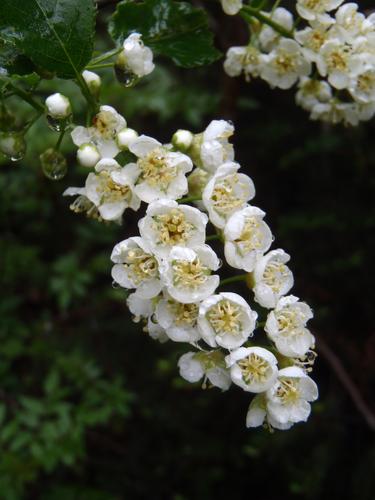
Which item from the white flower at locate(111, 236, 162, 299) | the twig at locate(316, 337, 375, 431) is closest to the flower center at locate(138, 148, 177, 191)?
the white flower at locate(111, 236, 162, 299)

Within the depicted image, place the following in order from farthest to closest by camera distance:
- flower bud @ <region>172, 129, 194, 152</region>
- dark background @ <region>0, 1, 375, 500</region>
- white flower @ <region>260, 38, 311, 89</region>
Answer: dark background @ <region>0, 1, 375, 500</region>
white flower @ <region>260, 38, 311, 89</region>
flower bud @ <region>172, 129, 194, 152</region>

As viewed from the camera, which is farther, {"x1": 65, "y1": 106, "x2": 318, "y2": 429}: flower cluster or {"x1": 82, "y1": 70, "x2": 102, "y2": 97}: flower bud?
{"x1": 82, "y1": 70, "x2": 102, "y2": 97}: flower bud

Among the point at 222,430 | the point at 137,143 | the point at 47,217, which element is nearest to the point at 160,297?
the point at 137,143

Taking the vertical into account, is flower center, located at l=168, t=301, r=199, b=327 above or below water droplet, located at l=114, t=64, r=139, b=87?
Answer: below

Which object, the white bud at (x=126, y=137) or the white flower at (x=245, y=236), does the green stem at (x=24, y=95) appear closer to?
the white bud at (x=126, y=137)

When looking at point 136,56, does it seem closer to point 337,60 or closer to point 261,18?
point 261,18

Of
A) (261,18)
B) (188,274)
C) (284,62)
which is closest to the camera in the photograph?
(188,274)

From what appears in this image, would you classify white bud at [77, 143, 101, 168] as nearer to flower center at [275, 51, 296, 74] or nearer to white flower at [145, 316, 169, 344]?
white flower at [145, 316, 169, 344]

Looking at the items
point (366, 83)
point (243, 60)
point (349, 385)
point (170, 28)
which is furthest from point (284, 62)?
point (349, 385)
